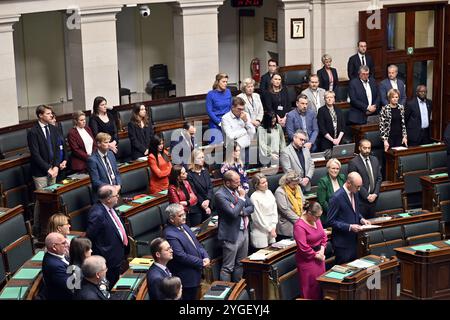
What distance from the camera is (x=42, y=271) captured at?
898cm

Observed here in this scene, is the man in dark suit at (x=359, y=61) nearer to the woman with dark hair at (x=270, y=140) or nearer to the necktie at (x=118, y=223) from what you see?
the woman with dark hair at (x=270, y=140)

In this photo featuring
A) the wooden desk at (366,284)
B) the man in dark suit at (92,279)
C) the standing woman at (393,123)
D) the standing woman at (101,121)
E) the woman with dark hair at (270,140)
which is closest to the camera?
the man in dark suit at (92,279)

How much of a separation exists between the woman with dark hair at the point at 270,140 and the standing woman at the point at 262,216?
6.86 ft

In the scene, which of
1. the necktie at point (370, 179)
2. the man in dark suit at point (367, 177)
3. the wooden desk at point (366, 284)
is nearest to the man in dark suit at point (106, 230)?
the wooden desk at point (366, 284)

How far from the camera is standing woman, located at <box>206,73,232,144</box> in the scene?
1401 cm

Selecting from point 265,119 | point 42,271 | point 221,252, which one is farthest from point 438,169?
point 42,271

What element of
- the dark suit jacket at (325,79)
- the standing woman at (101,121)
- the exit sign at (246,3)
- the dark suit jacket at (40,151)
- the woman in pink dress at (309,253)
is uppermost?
the exit sign at (246,3)

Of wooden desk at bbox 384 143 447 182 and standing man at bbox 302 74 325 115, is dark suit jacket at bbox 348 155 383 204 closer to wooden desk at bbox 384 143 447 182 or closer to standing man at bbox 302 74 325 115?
wooden desk at bbox 384 143 447 182

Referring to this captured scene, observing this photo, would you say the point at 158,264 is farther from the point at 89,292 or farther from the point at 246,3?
the point at 246,3

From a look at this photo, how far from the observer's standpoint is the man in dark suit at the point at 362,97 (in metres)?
15.2

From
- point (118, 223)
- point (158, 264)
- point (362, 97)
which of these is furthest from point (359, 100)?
point (158, 264)

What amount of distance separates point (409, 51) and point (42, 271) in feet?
37.5

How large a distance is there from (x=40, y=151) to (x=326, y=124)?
4.14 m

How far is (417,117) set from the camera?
48.1ft
